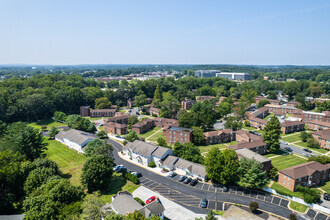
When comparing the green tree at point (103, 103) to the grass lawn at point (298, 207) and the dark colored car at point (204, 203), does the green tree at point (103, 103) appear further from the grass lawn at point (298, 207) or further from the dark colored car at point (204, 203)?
the grass lawn at point (298, 207)

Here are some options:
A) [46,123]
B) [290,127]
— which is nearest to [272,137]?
[290,127]

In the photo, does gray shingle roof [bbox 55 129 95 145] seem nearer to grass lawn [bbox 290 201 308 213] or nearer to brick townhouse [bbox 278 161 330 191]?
brick townhouse [bbox 278 161 330 191]

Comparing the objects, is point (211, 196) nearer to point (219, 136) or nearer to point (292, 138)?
point (219, 136)

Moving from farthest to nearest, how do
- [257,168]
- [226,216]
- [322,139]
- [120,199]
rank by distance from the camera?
[322,139] < [257,168] < [120,199] < [226,216]

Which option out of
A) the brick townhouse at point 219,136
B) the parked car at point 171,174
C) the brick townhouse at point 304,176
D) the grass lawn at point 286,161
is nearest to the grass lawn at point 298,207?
the brick townhouse at point 304,176

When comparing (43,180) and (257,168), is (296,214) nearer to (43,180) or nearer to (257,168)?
(257,168)

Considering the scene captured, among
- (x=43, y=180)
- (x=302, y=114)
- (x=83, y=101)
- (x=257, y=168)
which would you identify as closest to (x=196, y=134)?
(x=257, y=168)
